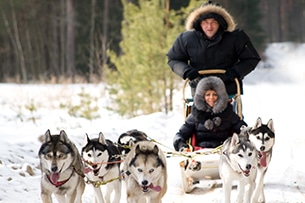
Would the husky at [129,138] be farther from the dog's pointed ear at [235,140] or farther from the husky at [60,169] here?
the dog's pointed ear at [235,140]

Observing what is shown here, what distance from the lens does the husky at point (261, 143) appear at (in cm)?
468

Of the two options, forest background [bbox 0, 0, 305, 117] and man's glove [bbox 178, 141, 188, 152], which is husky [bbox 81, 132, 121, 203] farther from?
forest background [bbox 0, 0, 305, 117]

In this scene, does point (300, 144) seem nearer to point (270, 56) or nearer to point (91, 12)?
point (91, 12)

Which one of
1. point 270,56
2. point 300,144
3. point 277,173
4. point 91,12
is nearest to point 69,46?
point 91,12

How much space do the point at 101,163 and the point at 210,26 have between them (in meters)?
2.48

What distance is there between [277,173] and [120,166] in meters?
2.62

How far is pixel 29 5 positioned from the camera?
26.8 metres

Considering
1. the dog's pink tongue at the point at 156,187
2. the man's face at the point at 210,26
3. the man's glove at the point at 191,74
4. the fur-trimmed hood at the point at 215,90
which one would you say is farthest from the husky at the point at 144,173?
the man's face at the point at 210,26

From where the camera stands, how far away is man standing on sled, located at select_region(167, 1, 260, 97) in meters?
6.16

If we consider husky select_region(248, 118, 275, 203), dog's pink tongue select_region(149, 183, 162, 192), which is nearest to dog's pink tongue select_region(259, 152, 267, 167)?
husky select_region(248, 118, 275, 203)

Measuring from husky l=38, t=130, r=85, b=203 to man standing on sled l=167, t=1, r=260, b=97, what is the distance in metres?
2.23

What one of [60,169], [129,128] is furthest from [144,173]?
[129,128]

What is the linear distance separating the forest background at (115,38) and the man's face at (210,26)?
15.4ft

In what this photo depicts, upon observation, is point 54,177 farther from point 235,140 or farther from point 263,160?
point 263,160
